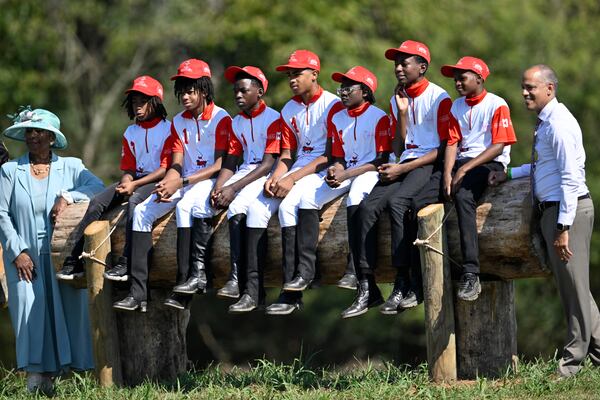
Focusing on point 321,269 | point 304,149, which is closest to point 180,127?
point 304,149

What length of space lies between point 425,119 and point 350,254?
1206 millimetres

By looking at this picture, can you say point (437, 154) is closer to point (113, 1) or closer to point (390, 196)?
point (390, 196)

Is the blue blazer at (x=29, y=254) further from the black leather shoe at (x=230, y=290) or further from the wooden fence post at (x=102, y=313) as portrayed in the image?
the black leather shoe at (x=230, y=290)

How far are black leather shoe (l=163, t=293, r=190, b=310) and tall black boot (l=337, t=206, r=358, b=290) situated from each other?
1.32 m

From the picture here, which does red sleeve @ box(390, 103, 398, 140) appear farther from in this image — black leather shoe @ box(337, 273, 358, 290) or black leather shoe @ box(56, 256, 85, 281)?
black leather shoe @ box(56, 256, 85, 281)

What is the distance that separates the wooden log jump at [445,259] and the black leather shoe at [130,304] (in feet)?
1.06

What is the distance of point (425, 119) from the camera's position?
1059 cm

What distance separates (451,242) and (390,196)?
0.59 meters

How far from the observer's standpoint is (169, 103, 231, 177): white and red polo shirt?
1137 cm

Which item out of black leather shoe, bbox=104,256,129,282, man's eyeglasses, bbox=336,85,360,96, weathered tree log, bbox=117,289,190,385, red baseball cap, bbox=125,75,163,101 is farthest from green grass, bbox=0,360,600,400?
red baseball cap, bbox=125,75,163,101

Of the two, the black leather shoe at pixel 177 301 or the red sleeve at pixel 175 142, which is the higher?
the red sleeve at pixel 175 142

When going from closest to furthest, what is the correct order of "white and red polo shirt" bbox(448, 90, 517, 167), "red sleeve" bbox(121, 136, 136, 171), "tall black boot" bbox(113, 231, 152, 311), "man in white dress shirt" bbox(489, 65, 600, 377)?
"man in white dress shirt" bbox(489, 65, 600, 377) < "white and red polo shirt" bbox(448, 90, 517, 167) < "tall black boot" bbox(113, 231, 152, 311) < "red sleeve" bbox(121, 136, 136, 171)

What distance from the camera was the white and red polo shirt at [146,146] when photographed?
37.9 ft

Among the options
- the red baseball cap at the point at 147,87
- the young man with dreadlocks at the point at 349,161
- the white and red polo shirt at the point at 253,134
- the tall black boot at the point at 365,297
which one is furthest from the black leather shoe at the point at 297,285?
the red baseball cap at the point at 147,87
